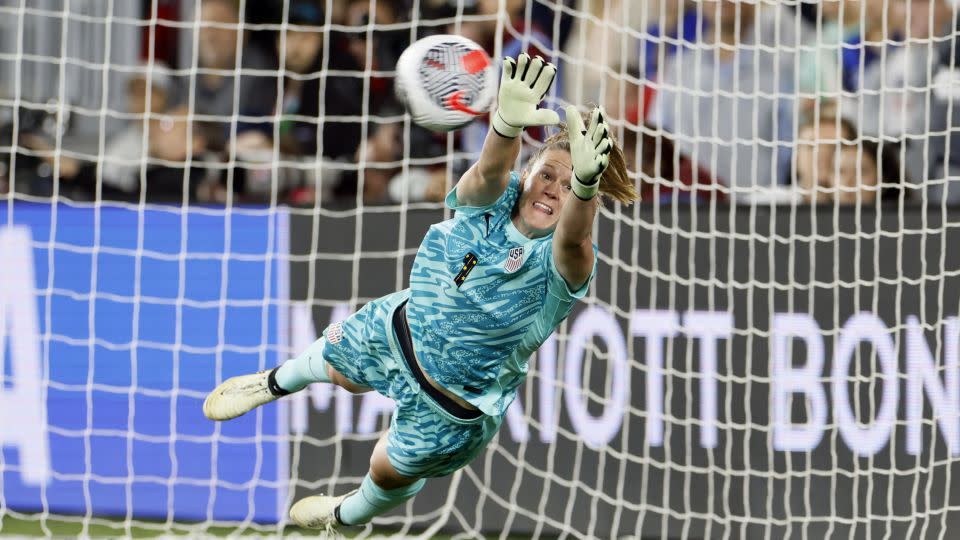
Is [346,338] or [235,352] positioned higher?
[346,338]

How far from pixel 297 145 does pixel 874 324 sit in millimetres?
3057

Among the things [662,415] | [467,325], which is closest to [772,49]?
[662,415]

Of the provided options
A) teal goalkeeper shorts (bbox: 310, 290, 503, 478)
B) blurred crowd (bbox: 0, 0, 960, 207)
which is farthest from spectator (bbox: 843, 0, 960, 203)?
teal goalkeeper shorts (bbox: 310, 290, 503, 478)

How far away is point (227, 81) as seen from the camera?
730 centimetres

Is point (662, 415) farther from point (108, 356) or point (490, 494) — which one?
point (108, 356)

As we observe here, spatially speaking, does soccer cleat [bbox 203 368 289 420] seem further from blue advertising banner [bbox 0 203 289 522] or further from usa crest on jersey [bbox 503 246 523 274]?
blue advertising banner [bbox 0 203 289 522]

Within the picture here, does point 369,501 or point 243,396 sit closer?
point 369,501

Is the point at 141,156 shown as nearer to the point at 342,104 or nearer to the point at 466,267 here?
the point at 342,104

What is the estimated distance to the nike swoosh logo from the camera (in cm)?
396

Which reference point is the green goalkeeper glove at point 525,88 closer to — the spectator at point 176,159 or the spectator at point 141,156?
the spectator at point 176,159

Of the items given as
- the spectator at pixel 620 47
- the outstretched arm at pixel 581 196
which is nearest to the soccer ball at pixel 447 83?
the outstretched arm at pixel 581 196

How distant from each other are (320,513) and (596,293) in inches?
74.8

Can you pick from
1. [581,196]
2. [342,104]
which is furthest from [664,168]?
[581,196]

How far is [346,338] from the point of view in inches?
184
